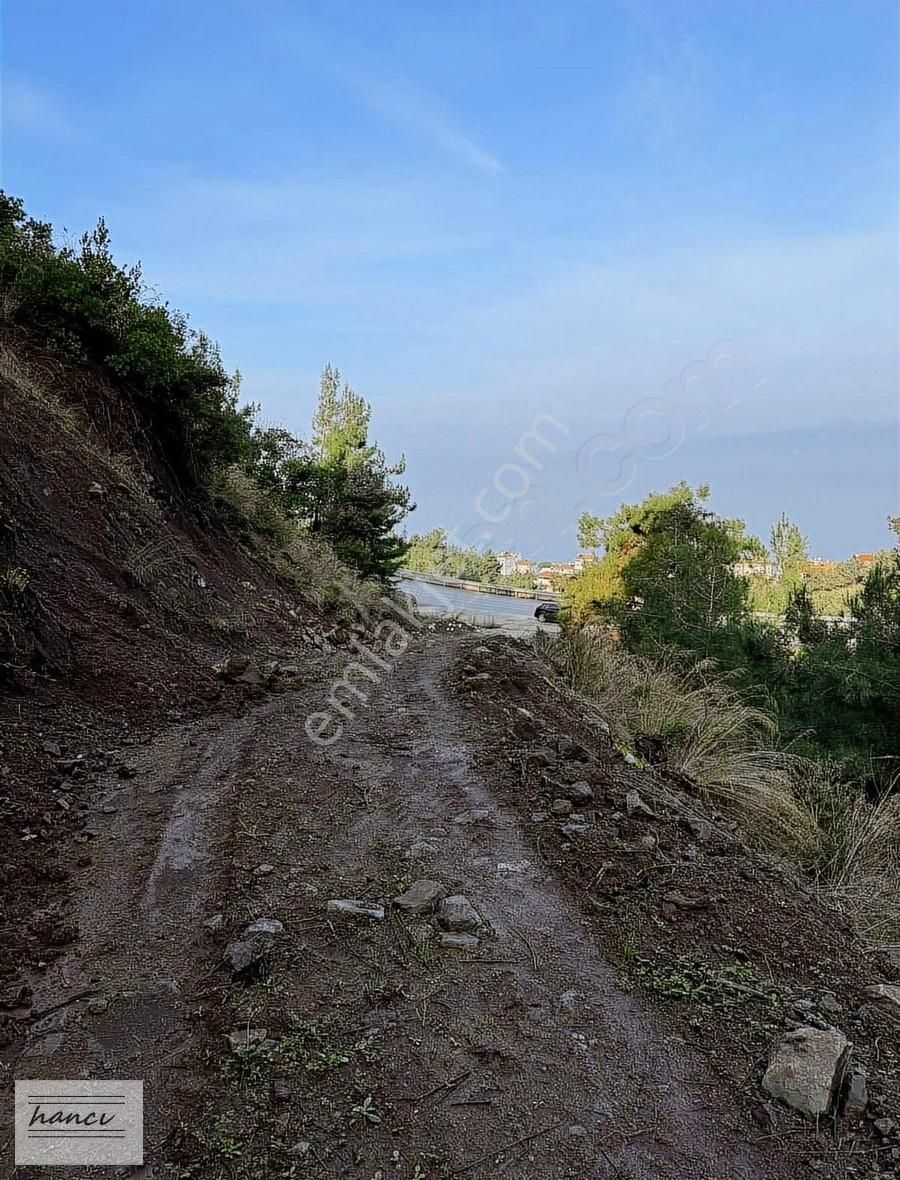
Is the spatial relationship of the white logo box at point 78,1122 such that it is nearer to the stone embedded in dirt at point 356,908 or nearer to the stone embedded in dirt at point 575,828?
the stone embedded in dirt at point 356,908

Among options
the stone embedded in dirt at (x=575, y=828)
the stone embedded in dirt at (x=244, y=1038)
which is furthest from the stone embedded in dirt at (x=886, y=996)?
the stone embedded in dirt at (x=244, y=1038)

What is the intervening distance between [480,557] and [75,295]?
1276 inches

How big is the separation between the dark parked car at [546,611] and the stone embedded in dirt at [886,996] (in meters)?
27.1

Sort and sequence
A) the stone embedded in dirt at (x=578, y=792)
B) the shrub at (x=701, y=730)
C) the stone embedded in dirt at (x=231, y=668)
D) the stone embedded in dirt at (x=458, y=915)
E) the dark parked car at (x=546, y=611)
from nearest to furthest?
the stone embedded in dirt at (x=458, y=915)
the stone embedded in dirt at (x=578, y=792)
the shrub at (x=701, y=730)
the stone embedded in dirt at (x=231, y=668)
the dark parked car at (x=546, y=611)

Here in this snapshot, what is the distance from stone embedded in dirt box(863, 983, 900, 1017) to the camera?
278cm

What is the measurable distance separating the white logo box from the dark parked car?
28.2 meters

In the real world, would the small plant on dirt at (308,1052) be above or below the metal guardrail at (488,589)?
below

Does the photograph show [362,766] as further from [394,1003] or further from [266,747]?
[394,1003]

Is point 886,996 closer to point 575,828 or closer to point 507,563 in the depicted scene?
point 575,828

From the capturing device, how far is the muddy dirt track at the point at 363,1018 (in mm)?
2057

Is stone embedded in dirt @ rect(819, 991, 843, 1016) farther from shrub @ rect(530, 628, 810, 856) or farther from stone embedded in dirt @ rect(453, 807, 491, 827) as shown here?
shrub @ rect(530, 628, 810, 856)

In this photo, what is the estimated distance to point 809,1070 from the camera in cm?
229

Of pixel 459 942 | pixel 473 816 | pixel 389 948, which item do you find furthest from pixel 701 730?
pixel 389 948

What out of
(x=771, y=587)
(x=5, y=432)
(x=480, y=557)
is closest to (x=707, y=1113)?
(x=5, y=432)
